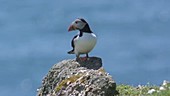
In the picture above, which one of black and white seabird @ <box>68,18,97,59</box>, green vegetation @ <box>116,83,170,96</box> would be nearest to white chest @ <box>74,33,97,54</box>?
black and white seabird @ <box>68,18,97,59</box>

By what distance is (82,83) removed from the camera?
17.5 m

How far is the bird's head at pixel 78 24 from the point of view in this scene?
21.1m

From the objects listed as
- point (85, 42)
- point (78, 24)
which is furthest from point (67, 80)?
point (78, 24)

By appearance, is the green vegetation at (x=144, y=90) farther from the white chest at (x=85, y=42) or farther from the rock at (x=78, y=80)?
the white chest at (x=85, y=42)

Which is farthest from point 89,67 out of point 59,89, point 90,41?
point 59,89

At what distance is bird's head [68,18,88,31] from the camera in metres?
21.1

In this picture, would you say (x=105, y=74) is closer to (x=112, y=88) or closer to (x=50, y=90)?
(x=112, y=88)

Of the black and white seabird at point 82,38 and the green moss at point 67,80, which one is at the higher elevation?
the black and white seabird at point 82,38

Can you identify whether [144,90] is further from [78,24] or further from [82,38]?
[78,24]

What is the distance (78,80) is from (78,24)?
3.81 metres

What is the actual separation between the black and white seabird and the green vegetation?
7.53ft

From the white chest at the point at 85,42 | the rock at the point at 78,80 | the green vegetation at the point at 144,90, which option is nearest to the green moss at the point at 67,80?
the rock at the point at 78,80

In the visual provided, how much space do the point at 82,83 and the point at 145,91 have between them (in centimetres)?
183

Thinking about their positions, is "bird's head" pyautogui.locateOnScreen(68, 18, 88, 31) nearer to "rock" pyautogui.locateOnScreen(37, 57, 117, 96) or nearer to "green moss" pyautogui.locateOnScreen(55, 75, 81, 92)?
"rock" pyautogui.locateOnScreen(37, 57, 117, 96)
